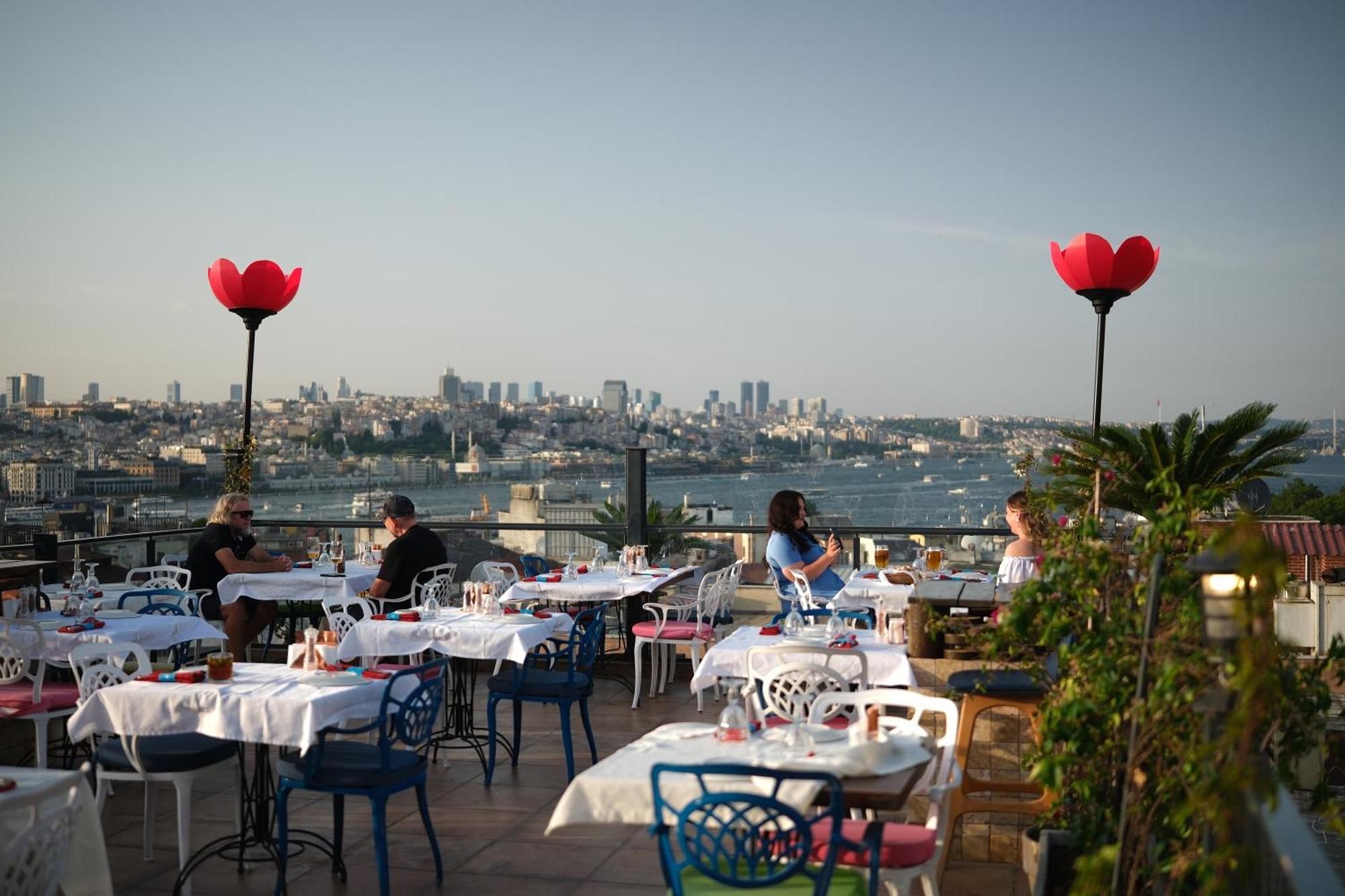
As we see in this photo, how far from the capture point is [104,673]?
16.7 ft

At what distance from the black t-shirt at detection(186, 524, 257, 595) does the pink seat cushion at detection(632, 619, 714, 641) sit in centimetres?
293

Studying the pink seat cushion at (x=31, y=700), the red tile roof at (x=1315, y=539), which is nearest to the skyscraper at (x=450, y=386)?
the red tile roof at (x=1315, y=539)

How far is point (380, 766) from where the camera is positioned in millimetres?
4672

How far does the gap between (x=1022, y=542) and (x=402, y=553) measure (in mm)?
3930

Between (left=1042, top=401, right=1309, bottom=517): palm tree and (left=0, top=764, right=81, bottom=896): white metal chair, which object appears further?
(left=1042, top=401, right=1309, bottom=517): palm tree

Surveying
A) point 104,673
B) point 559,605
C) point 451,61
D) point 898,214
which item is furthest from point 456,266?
Answer: point 104,673

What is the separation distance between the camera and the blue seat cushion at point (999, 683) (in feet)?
15.3

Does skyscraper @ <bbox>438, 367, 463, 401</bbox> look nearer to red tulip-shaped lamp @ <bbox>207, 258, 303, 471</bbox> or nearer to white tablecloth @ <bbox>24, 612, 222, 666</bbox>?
red tulip-shaped lamp @ <bbox>207, 258, 303, 471</bbox>

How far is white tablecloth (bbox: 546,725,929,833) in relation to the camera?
11.2 feet

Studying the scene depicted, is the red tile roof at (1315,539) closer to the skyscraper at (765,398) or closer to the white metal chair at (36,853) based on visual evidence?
the white metal chair at (36,853)

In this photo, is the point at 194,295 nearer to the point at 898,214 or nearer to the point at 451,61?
the point at 451,61

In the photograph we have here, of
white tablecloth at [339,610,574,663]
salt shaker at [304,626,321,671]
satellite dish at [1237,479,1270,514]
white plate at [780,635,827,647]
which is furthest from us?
satellite dish at [1237,479,1270,514]

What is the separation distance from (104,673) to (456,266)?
21.2 m

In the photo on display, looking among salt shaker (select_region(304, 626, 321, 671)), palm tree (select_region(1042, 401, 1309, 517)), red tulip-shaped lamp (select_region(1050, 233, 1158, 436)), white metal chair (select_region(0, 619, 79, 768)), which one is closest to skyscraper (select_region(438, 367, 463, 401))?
palm tree (select_region(1042, 401, 1309, 517))
